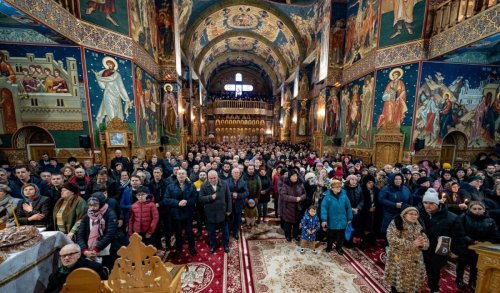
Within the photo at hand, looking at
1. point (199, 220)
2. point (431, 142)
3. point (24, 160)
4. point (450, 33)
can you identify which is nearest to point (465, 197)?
point (199, 220)

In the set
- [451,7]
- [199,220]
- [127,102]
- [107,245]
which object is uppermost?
[451,7]

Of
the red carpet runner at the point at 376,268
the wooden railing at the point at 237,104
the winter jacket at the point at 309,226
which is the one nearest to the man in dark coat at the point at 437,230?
the red carpet runner at the point at 376,268

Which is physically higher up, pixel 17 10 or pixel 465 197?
pixel 17 10

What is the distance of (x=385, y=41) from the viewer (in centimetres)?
928

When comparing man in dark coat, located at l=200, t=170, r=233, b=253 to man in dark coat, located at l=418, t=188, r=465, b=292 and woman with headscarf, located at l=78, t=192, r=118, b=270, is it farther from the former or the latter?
man in dark coat, located at l=418, t=188, r=465, b=292

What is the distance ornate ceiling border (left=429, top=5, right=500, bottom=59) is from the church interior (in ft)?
0.13

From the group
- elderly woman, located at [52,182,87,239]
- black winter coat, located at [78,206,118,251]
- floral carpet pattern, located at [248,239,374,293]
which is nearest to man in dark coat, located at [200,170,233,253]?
floral carpet pattern, located at [248,239,374,293]

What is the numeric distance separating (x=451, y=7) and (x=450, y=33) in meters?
1.09

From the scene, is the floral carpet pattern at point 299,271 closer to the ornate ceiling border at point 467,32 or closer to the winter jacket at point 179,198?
the winter jacket at point 179,198

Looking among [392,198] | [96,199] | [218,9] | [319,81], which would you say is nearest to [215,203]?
[96,199]

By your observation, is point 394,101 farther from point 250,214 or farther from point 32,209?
point 32,209

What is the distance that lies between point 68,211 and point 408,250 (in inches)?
199

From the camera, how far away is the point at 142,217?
135 inches

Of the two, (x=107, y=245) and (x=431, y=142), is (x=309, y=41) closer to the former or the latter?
(x=431, y=142)
